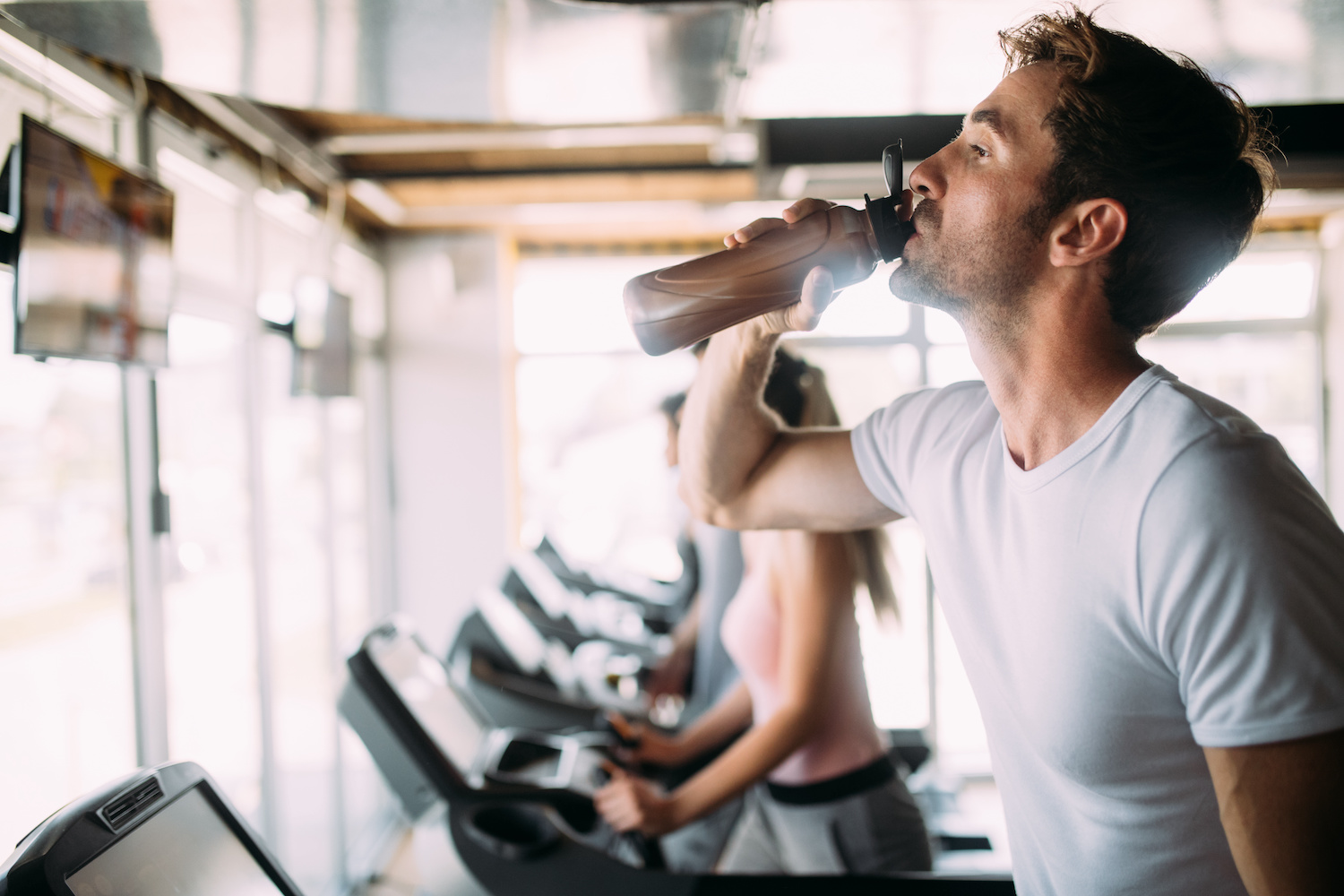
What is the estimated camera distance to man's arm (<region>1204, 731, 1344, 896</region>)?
27.0 inches

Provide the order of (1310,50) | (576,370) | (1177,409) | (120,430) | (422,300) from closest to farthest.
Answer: (1177,409), (1310,50), (120,430), (422,300), (576,370)

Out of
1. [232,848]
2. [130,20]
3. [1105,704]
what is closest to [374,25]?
[130,20]

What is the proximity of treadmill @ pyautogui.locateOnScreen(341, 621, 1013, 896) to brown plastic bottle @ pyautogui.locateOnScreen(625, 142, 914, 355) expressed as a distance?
3.16ft

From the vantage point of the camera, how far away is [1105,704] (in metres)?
0.84

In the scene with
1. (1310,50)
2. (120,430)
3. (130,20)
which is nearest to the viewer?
(130,20)

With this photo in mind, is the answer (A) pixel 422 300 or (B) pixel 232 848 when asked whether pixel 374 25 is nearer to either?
(B) pixel 232 848

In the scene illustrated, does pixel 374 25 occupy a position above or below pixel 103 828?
above

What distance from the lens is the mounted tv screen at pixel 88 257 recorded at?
1.49m

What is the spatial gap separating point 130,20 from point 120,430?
1.11 m

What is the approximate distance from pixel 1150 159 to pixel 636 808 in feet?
4.32

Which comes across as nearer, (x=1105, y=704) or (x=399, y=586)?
(x=1105, y=704)

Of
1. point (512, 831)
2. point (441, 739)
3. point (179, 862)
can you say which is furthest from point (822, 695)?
point (179, 862)

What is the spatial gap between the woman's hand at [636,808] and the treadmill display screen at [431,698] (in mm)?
297

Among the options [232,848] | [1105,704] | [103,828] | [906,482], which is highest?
[906,482]
